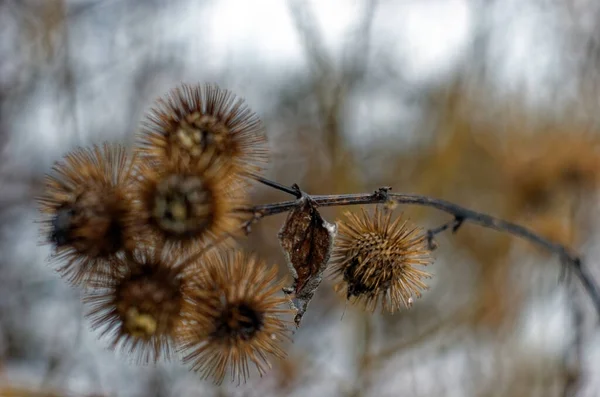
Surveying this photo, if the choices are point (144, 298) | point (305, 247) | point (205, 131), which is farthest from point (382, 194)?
point (144, 298)

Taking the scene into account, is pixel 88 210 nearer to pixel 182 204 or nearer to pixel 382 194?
pixel 182 204

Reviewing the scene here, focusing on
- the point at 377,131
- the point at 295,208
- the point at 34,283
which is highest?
the point at 377,131

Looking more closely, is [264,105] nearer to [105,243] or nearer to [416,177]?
[416,177]

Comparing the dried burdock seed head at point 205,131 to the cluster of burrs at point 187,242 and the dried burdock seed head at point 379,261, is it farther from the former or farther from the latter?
the dried burdock seed head at point 379,261

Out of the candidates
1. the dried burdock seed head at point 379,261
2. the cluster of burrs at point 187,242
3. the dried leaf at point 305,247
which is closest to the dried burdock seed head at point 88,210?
the cluster of burrs at point 187,242

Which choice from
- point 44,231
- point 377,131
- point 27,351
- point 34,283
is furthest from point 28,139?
point 44,231

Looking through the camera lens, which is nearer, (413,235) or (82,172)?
(82,172)
